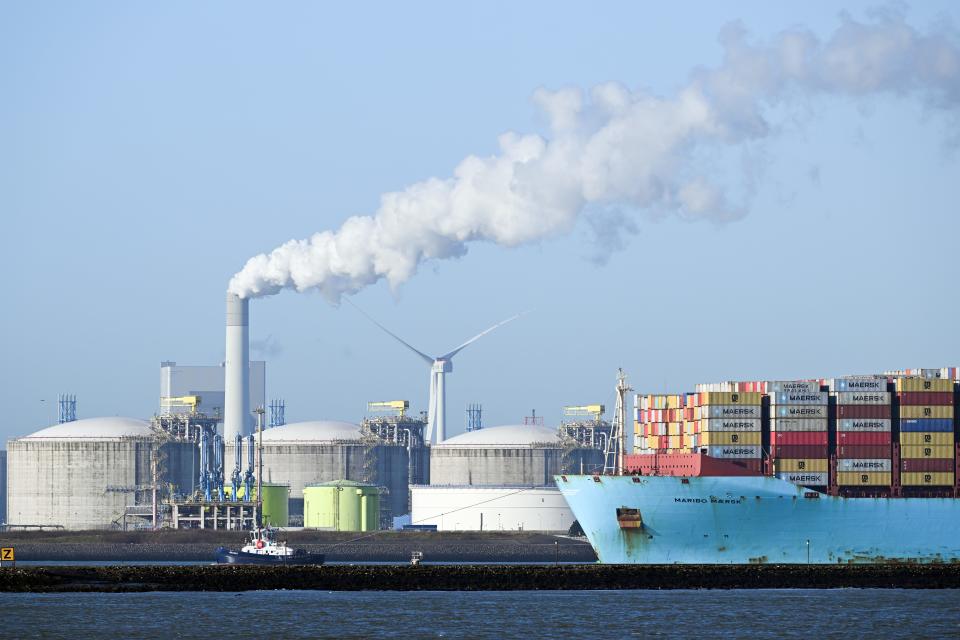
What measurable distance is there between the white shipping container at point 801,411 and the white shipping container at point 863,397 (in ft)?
4.16

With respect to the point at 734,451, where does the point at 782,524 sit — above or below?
below

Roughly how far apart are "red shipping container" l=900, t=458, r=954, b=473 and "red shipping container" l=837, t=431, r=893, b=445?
5.61 ft

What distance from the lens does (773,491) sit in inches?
4658

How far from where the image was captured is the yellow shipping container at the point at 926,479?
4688 inches

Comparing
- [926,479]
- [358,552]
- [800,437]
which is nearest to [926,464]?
[926,479]

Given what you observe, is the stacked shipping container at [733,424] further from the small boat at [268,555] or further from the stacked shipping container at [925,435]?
the small boat at [268,555]

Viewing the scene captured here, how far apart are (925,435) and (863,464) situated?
436cm

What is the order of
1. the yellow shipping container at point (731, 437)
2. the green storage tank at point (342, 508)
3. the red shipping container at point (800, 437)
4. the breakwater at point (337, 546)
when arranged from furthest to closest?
the green storage tank at point (342, 508)
the breakwater at point (337, 546)
the yellow shipping container at point (731, 437)
the red shipping container at point (800, 437)

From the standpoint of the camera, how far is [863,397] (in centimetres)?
12031

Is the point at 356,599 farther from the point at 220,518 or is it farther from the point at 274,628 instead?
the point at 220,518

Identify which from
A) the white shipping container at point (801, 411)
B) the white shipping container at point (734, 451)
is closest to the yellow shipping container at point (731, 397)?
the white shipping container at point (801, 411)

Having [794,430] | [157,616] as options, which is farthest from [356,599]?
[794,430]

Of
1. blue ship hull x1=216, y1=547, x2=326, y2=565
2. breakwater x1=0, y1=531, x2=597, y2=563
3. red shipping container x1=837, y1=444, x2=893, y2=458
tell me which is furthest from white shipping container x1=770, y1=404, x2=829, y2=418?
breakwater x1=0, y1=531, x2=597, y2=563

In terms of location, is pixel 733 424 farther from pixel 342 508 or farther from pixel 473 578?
pixel 342 508
